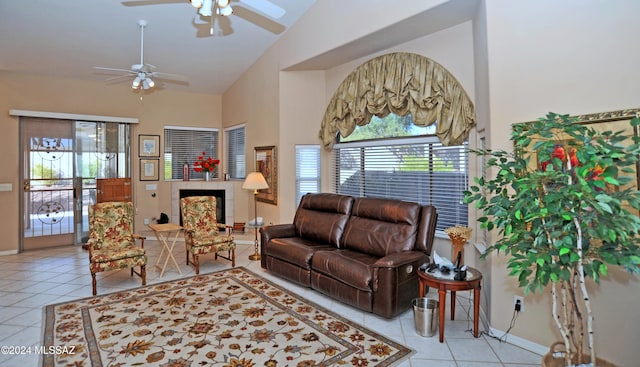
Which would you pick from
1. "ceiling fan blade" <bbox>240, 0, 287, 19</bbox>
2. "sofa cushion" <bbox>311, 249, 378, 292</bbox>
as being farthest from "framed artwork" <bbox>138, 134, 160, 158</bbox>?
"sofa cushion" <bbox>311, 249, 378, 292</bbox>

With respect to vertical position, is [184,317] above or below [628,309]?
below

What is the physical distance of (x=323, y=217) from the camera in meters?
4.57

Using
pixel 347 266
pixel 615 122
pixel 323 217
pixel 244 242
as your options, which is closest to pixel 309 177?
pixel 323 217

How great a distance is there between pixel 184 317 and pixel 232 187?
4.14 meters

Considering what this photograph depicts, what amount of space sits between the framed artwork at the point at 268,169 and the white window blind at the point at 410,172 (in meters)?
1.09

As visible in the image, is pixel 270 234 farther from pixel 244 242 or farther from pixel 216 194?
pixel 216 194

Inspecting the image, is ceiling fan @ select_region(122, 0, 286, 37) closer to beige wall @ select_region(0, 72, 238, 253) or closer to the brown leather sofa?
the brown leather sofa

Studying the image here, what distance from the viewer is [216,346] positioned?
2.76 metres

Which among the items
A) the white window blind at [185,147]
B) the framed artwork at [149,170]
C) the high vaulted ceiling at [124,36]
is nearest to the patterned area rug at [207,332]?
the high vaulted ceiling at [124,36]

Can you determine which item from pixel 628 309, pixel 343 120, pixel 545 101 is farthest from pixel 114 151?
pixel 628 309

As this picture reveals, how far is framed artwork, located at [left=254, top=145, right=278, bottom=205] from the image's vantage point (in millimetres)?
5930

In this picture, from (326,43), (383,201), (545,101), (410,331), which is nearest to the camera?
(545,101)

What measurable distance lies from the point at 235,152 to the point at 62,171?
3129mm

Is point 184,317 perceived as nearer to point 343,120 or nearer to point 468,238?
point 468,238
